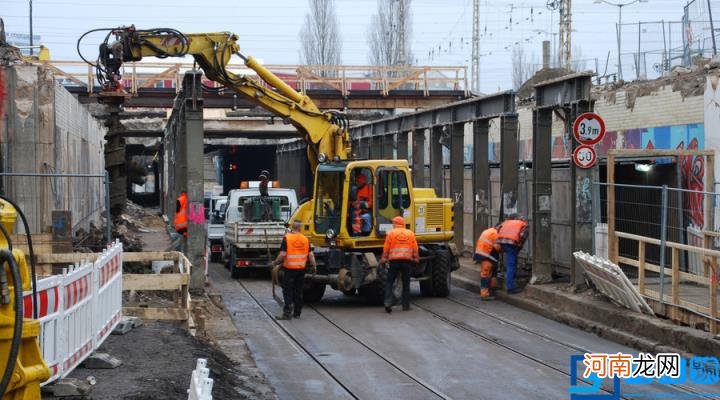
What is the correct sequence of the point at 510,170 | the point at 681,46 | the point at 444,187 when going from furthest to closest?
the point at 444,187 → the point at 681,46 → the point at 510,170

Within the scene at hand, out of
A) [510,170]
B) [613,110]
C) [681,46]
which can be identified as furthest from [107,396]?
[681,46]

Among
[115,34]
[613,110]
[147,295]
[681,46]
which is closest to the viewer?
[147,295]

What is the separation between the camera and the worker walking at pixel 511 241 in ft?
63.7

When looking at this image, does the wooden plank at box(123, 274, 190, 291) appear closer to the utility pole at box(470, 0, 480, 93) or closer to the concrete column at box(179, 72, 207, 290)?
the concrete column at box(179, 72, 207, 290)

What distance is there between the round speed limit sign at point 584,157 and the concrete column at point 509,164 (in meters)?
3.57

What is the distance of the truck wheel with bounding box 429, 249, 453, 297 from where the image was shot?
791 inches

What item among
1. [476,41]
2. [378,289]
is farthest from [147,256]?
[476,41]

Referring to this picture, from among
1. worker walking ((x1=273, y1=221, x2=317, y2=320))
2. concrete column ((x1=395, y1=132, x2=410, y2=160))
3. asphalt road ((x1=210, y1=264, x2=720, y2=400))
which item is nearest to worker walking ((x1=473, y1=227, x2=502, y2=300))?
asphalt road ((x1=210, y1=264, x2=720, y2=400))

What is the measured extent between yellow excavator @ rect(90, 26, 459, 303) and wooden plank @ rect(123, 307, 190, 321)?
195 inches

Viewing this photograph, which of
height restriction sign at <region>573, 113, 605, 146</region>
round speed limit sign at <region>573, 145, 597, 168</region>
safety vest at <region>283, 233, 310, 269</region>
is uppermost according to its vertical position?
height restriction sign at <region>573, 113, 605, 146</region>

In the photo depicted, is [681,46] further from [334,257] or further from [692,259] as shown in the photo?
[334,257]

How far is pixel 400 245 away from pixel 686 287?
193 inches

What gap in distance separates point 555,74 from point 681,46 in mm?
12197

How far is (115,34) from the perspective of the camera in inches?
795
